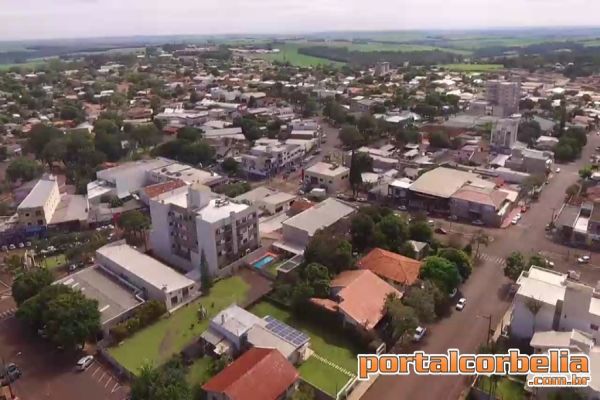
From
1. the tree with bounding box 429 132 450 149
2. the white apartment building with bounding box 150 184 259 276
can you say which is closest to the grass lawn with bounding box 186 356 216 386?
the white apartment building with bounding box 150 184 259 276

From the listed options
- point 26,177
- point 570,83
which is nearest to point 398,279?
point 26,177

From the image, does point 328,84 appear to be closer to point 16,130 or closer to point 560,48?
point 16,130

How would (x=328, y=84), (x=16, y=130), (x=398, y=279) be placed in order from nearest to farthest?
(x=398, y=279) → (x=16, y=130) → (x=328, y=84)

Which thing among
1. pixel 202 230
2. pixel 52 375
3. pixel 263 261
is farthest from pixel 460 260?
pixel 52 375

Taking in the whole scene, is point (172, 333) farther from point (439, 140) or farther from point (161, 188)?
point (439, 140)

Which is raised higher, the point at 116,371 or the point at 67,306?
the point at 67,306

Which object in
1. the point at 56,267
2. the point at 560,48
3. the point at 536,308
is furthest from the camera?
the point at 560,48

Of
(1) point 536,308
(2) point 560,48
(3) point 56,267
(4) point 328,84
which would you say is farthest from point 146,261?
(2) point 560,48

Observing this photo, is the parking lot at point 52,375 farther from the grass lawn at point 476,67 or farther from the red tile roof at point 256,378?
the grass lawn at point 476,67

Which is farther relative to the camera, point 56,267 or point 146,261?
point 56,267
